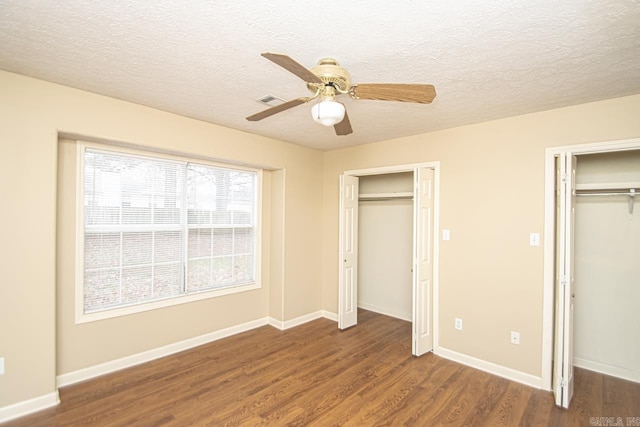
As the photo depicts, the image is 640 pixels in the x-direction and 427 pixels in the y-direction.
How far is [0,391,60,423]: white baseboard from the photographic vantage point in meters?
2.19

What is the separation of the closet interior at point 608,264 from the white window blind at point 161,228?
147 inches

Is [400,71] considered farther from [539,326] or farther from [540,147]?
[539,326]

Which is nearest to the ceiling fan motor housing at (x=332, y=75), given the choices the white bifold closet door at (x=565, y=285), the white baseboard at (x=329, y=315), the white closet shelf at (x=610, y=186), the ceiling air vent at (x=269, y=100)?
the ceiling air vent at (x=269, y=100)

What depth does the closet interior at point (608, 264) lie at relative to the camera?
2838 mm

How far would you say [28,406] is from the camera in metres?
2.26

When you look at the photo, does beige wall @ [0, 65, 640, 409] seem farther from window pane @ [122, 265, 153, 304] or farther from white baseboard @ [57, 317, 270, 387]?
window pane @ [122, 265, 153, 304]

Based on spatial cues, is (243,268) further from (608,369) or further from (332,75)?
(608,369)

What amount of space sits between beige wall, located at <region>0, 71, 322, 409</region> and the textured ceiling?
21cm

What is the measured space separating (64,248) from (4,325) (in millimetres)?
680

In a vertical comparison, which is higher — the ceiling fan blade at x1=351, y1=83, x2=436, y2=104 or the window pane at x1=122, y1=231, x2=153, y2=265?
the ceiling fan blade at x1=351, y1=83, x2=436, y2=104

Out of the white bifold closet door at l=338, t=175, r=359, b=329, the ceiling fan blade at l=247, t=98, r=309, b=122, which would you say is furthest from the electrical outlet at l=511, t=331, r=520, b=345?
the ceiling fan blade at l=247, t=98, r=309, b=122

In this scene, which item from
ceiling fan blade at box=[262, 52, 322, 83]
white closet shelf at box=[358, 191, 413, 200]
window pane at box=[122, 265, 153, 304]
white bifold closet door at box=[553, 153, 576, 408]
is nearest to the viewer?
ceiling fan blade at box=[262, 52, 322, 83]

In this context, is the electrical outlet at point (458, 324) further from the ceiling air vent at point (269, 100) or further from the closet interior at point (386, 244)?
the ceiling air vent at point (269, 100)

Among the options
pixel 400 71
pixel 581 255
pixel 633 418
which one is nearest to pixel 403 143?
pixel 400 71
